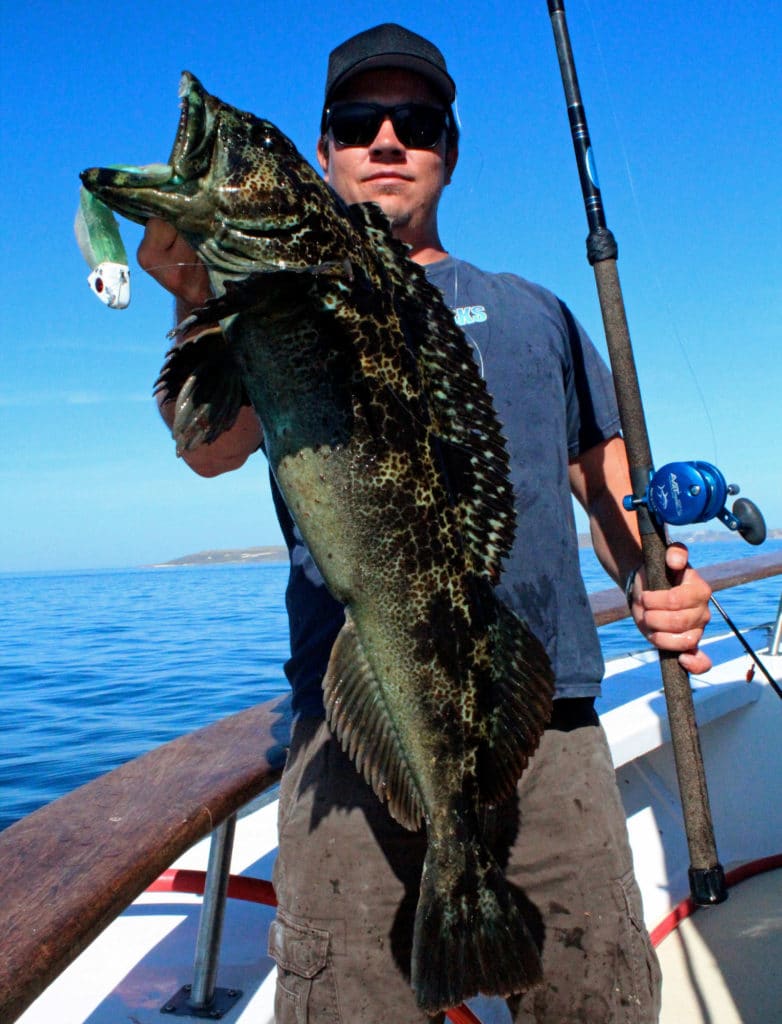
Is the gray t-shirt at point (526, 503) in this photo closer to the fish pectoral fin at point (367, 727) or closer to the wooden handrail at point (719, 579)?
the fish pectoral fin at point (367, 727)

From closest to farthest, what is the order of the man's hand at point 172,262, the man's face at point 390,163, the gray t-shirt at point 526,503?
the man's hand at point 172,262 < the gray t-shirt at point 526,503 < the man's face at point 390,163

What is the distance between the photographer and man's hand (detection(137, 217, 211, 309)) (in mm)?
1940

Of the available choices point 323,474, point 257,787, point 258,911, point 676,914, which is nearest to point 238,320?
point 323,474

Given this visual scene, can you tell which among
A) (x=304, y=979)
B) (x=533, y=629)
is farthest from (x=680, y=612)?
(x=304, y=979)

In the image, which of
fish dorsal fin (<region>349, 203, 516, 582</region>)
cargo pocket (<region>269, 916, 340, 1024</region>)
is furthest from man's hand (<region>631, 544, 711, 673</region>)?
cargo pocket (<region>269, 916, 340, 1024</region>)

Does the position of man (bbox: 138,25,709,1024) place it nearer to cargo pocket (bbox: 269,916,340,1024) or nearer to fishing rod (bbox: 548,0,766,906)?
cargo pocket (bbox: 269,916,340,1024)

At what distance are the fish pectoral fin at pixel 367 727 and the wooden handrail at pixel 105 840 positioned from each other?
0.63 meters

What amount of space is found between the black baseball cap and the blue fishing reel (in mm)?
1560

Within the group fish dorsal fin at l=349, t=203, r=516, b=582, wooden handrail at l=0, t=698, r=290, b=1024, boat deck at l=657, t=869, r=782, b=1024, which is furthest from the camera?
boat deck at l=657, t=869, r=782, b=1024

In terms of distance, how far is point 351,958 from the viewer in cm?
220

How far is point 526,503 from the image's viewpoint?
2523 millimetres

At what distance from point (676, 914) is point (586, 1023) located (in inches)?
87.6

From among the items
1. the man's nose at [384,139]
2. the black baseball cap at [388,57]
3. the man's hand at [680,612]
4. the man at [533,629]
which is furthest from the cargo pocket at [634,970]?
the black baseball cap at [388,57]

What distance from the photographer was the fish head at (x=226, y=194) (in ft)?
6.06
